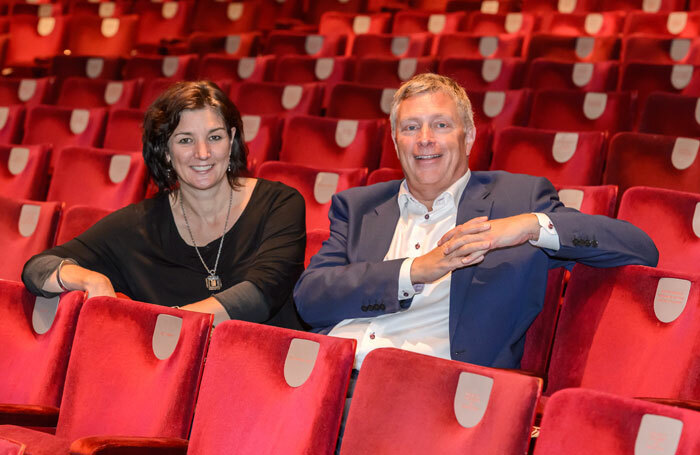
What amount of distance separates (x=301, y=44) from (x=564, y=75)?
1.09 metres

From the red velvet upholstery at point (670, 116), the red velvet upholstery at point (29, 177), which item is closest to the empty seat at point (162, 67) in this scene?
the red velvet upholstery at point (29, 177)

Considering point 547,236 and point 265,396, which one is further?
point 547,236

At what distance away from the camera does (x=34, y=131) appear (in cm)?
226

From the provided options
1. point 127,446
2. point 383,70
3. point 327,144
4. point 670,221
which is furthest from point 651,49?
point 127,446

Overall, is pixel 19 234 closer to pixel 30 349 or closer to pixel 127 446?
pixel 30 349

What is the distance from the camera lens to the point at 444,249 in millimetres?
957

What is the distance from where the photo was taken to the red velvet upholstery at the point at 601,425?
62 cm

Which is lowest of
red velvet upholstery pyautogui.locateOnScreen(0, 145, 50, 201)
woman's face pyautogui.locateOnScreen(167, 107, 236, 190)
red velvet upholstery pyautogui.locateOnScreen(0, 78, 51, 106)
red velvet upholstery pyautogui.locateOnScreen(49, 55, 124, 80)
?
red velvet upholstery pyautogui.locateOnScreen(0, 145, 50, 201)

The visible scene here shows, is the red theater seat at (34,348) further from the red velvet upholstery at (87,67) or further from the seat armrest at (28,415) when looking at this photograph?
the red velvet upholstery at (87,67)

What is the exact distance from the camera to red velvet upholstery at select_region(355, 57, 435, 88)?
2465 mm

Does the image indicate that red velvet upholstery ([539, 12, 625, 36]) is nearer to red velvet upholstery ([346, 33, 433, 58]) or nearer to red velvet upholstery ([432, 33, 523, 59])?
red velvet upholstery ([432, 33, 523, 59])

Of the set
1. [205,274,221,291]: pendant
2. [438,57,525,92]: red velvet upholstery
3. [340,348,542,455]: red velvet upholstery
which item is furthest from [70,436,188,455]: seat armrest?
[438,57,525,92]: red velvet upholstery

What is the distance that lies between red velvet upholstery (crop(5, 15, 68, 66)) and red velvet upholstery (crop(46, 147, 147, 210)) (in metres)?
1.71

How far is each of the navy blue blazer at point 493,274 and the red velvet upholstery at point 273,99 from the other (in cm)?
122
